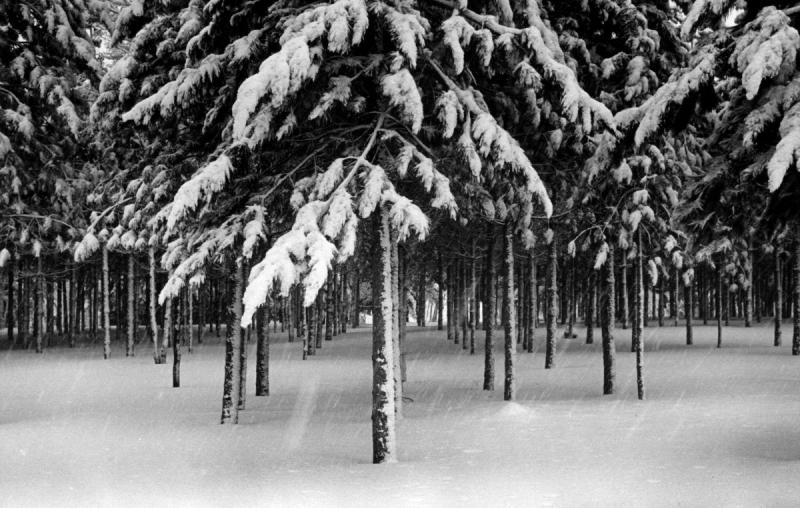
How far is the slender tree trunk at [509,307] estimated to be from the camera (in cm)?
1875

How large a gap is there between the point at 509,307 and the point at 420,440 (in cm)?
508

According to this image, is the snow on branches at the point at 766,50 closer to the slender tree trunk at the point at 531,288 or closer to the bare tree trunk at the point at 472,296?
the slender tree trunk at the point at 531,288

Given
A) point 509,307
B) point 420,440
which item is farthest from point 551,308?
point 420,440

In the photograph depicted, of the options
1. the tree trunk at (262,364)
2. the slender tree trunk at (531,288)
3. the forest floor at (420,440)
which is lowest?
the forest floor at (420,440)

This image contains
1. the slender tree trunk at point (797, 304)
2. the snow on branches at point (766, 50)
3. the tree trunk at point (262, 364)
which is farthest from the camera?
the slender tree trunk at point (797, 304)

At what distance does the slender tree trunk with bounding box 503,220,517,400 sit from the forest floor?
0.63m

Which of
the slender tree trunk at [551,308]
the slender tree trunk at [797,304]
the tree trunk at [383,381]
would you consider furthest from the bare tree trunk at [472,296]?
the tree trunk at [383,381]

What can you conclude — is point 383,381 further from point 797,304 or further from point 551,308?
point 797,304

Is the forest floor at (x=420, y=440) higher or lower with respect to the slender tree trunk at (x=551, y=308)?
lower

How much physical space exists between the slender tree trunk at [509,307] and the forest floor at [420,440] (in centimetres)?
63

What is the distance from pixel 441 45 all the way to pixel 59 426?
1104 cm

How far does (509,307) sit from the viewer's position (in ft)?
61.3

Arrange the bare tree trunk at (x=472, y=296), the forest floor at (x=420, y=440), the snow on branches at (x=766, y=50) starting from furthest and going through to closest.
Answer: the bare tree trunk at (x=472, y=296), the forest floor at (x=420, y=440), the snow on branches at (x=766, y=50)

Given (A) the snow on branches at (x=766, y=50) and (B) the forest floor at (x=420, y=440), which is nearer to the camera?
(A) the snow on branches at (x=766, y=50)
